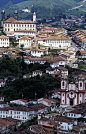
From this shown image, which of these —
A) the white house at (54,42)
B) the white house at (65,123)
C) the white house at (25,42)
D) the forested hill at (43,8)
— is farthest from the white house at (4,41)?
the forested hill at (43,8)

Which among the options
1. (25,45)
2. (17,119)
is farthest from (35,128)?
(25,45)

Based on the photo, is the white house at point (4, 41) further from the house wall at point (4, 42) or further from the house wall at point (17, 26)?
→ the house wall at point (17, 26)

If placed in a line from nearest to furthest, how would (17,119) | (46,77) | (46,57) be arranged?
(17,119)
(46,77)
(46,57)

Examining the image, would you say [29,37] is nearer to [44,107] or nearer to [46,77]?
[46,77]

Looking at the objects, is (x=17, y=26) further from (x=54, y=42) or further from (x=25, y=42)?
(x=25, y=42)

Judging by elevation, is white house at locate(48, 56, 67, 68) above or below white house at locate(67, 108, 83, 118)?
below

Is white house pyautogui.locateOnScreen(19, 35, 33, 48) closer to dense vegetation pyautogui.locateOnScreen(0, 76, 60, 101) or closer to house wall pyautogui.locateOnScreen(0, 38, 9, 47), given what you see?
house wall pyautogui.locateOnScreen(0, 38, 9, 47)

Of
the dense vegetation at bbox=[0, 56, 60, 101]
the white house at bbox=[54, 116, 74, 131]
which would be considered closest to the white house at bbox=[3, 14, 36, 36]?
the dense vegetation at bbox=[0, 56, 60, 101]
